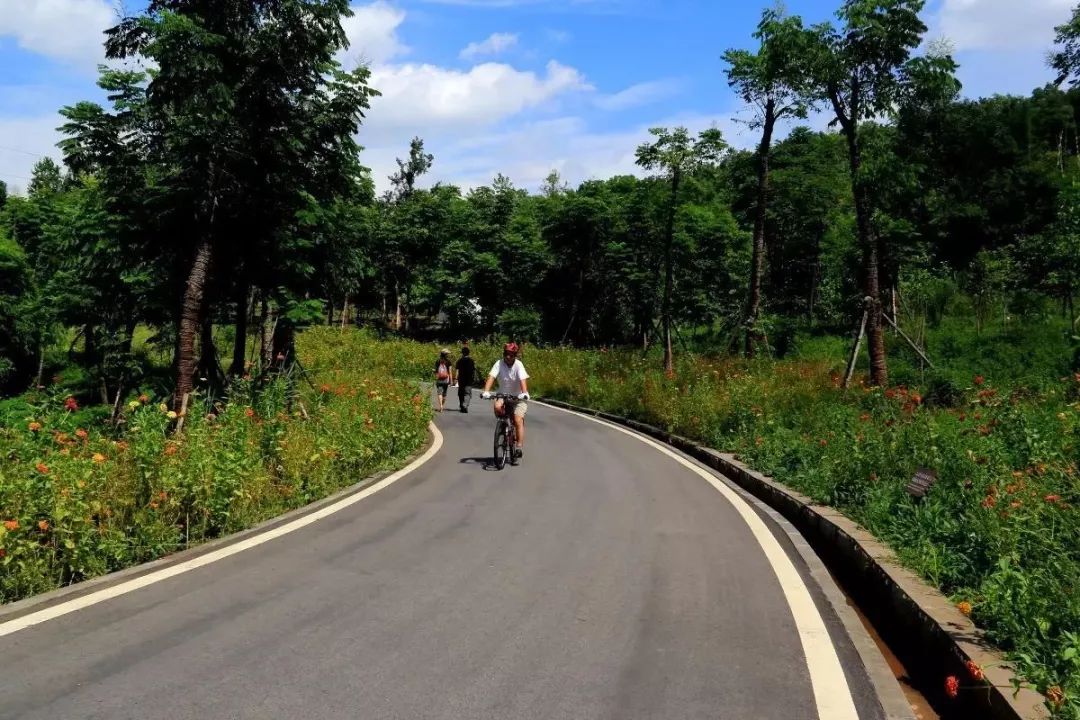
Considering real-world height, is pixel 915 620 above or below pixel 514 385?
below

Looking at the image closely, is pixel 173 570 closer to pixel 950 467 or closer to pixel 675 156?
pixel 950 467

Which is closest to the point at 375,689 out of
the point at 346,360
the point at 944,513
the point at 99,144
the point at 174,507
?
the point at 174,507

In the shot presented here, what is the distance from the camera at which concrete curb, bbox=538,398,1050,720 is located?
12.6ft

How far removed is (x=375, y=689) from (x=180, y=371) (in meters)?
9.92

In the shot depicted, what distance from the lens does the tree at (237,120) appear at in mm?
12156

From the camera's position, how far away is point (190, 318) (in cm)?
1243

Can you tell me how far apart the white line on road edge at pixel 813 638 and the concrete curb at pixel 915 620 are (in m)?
0.48

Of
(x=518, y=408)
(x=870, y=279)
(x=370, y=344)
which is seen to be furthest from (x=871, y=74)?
(x=370, y=344)

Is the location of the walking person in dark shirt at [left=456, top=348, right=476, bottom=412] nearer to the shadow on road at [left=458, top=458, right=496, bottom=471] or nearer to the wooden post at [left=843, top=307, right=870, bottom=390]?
the shadow on road at [left=458, top=458, right=496, bottom=471]

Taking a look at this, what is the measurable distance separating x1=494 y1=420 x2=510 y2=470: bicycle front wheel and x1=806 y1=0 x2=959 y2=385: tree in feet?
27.2

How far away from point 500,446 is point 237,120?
7.23 metres

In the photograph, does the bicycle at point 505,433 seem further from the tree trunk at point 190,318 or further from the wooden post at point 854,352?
the wooden post at point 854,352

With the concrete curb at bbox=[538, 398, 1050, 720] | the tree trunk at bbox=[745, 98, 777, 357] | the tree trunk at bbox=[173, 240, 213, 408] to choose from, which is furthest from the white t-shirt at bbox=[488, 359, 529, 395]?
the tree trunk at bbox=[745, 98, 777, 357]

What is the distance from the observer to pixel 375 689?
4020mm
